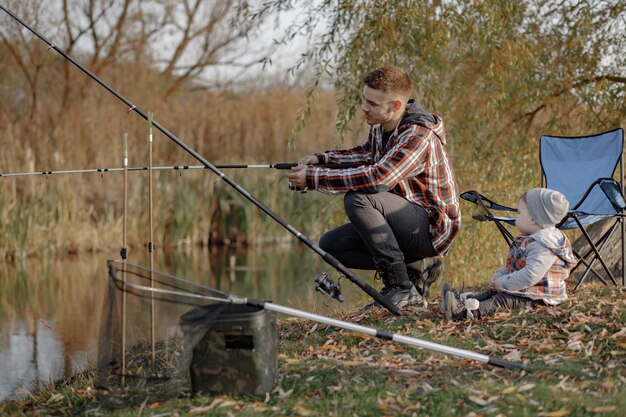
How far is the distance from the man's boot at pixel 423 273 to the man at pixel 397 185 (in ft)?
0.41

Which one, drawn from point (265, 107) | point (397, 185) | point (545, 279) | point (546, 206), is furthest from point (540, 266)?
point (265, 107)

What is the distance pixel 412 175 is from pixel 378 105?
371 millimetres

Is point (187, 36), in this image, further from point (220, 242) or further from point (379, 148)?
point (379, 148)

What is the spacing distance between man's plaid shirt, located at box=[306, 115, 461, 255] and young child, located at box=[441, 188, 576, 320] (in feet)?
1.31

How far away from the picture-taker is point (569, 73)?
682 centimetres

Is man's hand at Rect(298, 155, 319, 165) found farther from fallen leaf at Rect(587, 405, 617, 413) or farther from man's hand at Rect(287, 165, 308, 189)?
fallen leaf at Rect(587, 405, 617, 413)

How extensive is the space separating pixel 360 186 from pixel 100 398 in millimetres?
1567

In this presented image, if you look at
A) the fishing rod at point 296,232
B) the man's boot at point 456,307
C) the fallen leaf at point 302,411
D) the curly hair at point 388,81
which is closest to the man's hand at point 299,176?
the fishing rod at point 296,232

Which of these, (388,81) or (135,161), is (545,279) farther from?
(135,161)

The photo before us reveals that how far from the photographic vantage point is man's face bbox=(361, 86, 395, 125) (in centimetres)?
399

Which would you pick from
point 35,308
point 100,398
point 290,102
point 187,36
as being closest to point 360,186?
point 100,398

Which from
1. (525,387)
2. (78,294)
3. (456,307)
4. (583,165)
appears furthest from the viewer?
(78,294)

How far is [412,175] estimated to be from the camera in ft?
13.2

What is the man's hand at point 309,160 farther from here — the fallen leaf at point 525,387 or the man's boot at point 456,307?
Answer: the fallen leaf at point 525,387
